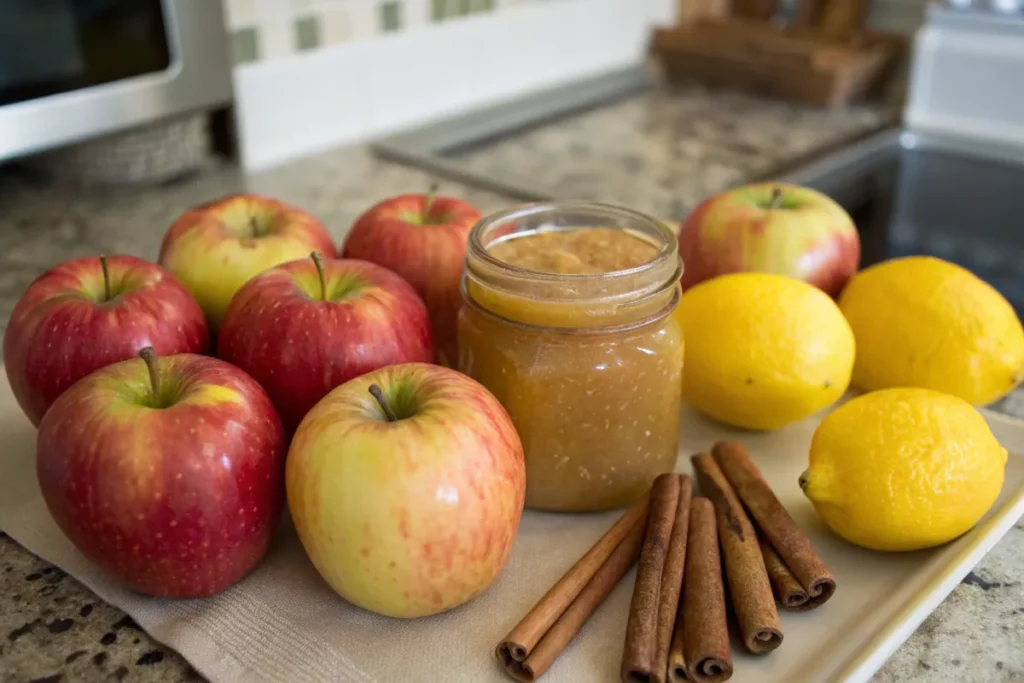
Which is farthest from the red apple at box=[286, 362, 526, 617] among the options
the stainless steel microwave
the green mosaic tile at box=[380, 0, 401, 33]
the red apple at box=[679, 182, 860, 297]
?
the green mosaic tile at box=[380, 0, 401, 33]

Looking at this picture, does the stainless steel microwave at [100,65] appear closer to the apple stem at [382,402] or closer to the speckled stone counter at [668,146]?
the speckled stone counter at [668,146]

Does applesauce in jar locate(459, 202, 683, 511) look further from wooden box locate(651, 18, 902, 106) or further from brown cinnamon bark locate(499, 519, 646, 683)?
wooden box locate(651, 18, 902, 106)

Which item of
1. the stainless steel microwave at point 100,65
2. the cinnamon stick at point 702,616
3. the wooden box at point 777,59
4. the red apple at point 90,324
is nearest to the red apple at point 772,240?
the cinnamon stick at point 702,616

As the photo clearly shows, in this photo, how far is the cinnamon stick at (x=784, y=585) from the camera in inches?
23.6

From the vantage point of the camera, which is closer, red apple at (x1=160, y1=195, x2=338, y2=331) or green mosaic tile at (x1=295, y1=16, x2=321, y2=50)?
red apple at (x1=160, y1=195, x2=338, y2=331)

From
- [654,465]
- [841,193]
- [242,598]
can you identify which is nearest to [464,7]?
[841,193]

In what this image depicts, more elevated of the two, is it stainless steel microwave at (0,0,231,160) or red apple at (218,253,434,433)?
stainless steel microwave at (0,0,231,160)

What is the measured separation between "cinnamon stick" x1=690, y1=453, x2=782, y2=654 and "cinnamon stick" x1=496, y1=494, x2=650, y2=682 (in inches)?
2.2

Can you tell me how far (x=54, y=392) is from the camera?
2.20 feet

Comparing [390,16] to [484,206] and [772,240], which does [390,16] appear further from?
[772,240]

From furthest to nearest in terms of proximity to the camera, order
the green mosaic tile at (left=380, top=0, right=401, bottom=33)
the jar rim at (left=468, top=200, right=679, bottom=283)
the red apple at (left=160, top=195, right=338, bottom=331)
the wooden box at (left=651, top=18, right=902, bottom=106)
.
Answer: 1. the wooden box at (left=651, top=18, right=902, bottom=106)
2. the green mosaic tile at (left=380, top=0, right=401, bottom=33)
3. the red apple at (left=160, top=195, right=338, bottom=331)
4. the jar rim at (left=468, top=200, right=679, bottom=283)

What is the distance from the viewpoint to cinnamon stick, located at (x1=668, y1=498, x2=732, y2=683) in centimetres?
Answer: 54

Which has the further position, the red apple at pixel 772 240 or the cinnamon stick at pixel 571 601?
the red apple at pixel 772 240

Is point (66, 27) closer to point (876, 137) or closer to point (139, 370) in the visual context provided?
point (139, 370)
